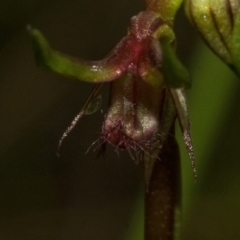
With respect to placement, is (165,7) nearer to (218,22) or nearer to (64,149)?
(218,22)

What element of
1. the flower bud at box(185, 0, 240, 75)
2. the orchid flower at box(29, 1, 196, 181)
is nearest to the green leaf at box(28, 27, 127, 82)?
the orchid flower at box(29, 1, 196, 181)

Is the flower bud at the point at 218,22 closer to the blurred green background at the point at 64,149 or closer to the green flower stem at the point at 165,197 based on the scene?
the green flower stem at the point at 165,197

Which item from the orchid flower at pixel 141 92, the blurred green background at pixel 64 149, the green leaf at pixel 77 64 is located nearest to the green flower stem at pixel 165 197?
the orchid flower at pixel 141 92

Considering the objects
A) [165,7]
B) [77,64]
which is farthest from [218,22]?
[77,64]

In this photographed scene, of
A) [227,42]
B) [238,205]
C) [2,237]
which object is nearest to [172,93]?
[227,42]

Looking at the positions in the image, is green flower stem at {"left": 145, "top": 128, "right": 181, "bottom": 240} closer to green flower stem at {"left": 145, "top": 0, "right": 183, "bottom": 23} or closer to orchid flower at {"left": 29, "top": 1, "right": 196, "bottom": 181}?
orchid flower at {"left": 29, "top": 1, "right": 196, "bottom": 181}

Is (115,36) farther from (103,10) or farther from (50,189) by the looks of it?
(50,189)
